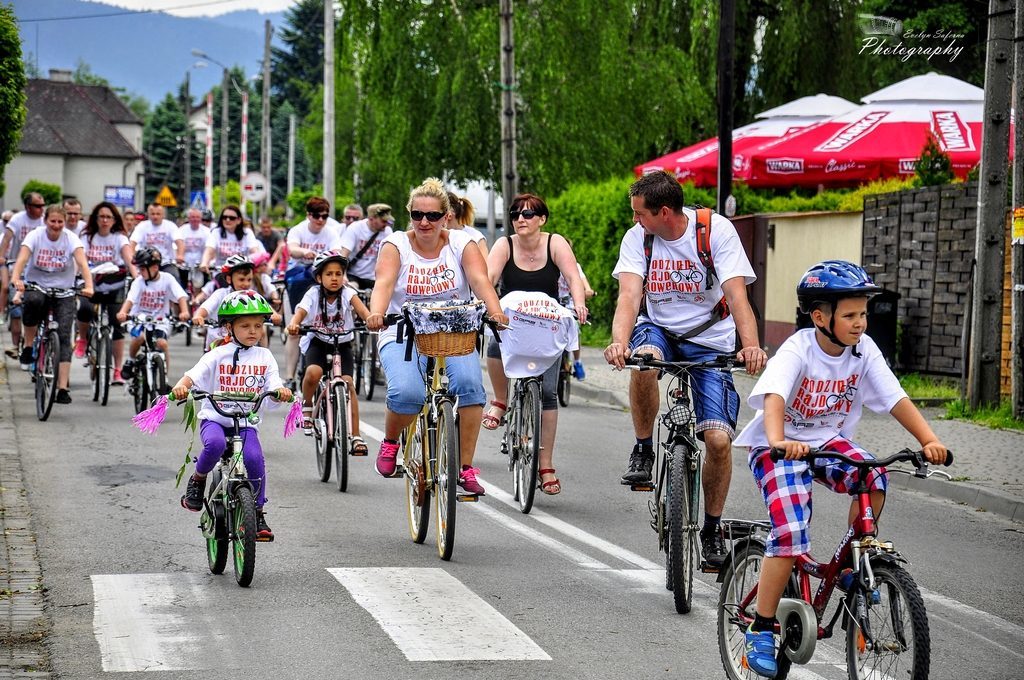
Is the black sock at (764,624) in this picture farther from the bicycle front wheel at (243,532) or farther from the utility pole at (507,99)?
the utility pole at (507,99)

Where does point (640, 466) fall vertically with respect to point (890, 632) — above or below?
above

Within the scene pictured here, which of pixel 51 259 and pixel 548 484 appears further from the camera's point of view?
pixel 51 259

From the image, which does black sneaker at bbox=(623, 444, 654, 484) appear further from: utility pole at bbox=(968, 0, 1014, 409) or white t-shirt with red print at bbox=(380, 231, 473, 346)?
utility pole at bbox=(968, 0, 1014, 409)

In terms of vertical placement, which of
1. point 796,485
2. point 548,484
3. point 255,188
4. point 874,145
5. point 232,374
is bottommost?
point 548,484

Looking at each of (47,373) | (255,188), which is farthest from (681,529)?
(255,188)

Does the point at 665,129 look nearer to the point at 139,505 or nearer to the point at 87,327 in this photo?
the point at 87,327

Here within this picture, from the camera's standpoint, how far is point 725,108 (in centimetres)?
2009

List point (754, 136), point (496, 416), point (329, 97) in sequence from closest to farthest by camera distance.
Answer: point (496, 416) → point (754, 136) → point (329, 97)

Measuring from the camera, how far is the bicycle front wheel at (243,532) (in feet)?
24.5

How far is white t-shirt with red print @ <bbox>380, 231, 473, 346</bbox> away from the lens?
348 inches

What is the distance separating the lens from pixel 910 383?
58.7 ft

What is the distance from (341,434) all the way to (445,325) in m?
2.76

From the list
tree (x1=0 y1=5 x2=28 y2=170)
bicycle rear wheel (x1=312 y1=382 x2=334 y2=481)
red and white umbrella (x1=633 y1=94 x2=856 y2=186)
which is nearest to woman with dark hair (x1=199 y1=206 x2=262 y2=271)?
tree (x1=0 y1=5 x2=28 y2=170)
